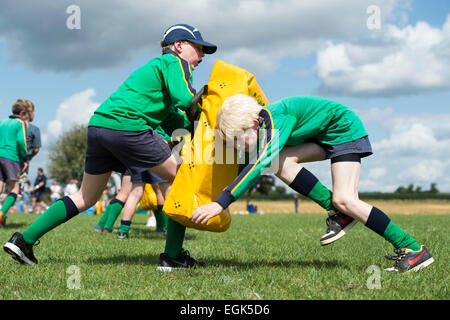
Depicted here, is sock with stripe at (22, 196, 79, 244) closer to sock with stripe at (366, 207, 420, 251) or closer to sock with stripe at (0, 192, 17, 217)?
sock with stripe at (366, 207, 420, 251)

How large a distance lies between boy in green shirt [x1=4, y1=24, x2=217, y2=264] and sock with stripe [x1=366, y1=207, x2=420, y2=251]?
5.76ft

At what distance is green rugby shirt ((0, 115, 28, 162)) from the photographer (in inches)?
350

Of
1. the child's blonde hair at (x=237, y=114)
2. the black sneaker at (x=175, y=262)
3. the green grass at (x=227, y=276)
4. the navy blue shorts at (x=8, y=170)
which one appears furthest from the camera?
the navy blue shorts at (x=8, y=170)

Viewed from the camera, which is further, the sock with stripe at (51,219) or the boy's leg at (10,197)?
the boy's leg at (10,197)

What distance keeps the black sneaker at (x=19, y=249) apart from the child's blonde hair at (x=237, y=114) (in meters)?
2.40

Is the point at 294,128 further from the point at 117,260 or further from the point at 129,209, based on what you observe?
the point at 129,209

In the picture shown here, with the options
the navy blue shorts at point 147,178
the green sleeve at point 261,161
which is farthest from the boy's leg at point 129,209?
the green sleeve at point 261,161

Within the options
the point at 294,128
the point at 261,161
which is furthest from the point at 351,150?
the point at 261,161

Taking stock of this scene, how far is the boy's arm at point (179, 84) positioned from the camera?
3.84 meters

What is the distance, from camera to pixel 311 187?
161 inches

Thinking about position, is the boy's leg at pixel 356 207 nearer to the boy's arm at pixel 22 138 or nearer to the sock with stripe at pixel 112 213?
the sock with stripe at pixel 112 213

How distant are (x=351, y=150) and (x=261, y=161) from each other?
3.42 ft
